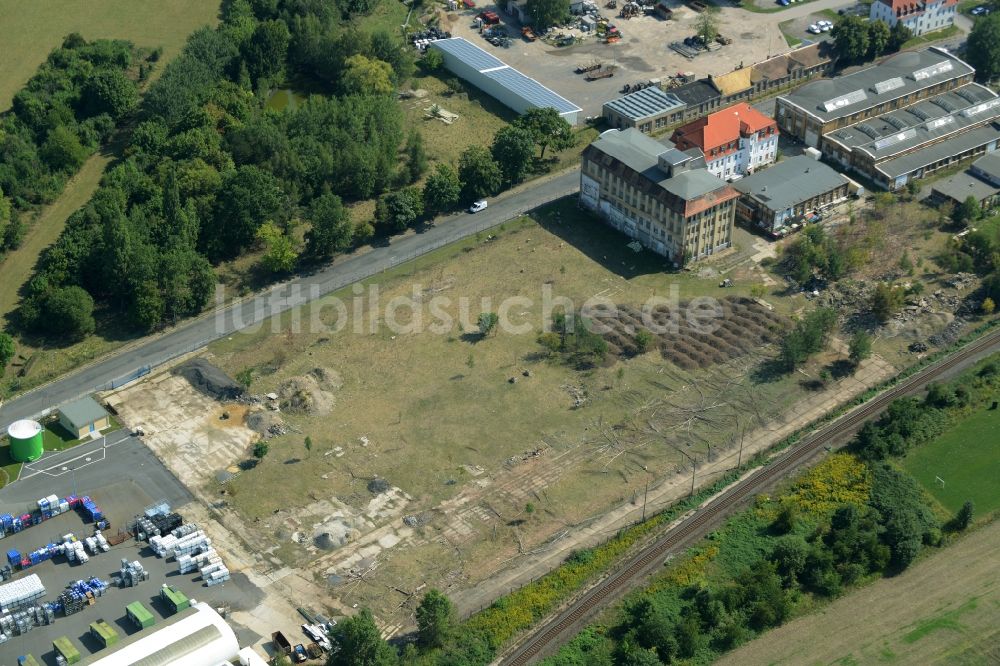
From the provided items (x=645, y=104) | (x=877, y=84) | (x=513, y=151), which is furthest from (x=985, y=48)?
(x=513, y=151)

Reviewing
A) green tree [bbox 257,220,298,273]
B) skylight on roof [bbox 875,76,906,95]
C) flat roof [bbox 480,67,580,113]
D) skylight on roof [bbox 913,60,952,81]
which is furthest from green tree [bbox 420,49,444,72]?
skylight on roof [bbox 913,60,952,81]

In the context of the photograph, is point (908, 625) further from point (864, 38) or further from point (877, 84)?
point (864, 38)

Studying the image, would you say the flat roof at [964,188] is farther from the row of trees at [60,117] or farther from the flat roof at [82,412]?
the row of trees at [60,117]

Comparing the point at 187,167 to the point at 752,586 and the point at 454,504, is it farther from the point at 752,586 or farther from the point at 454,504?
the point at 752,586

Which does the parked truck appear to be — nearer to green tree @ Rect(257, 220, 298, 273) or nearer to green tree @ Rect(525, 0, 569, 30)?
green tree @ Rect(257, 220, 298, 273)

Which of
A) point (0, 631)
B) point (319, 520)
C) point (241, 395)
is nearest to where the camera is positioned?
point (0, 631)

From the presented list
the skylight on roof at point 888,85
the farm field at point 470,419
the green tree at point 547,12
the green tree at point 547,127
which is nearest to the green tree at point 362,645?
the farm field at point 470,419

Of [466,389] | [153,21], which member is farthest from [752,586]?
[153,21]
